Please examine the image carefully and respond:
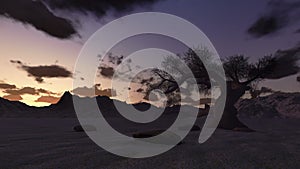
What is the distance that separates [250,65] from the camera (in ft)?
59.5

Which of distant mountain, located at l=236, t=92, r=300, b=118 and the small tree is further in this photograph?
distant mountain, located at l=236, t=92, r=300, b=118

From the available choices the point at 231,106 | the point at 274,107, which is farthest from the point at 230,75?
the point at 274,107

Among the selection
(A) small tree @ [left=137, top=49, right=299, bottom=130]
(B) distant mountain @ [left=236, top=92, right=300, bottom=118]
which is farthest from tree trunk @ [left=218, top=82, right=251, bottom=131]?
(B) distant mountain @ [left=236, top=92, right=300, bottom=118]

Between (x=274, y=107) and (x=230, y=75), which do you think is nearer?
(x=230, y=75)

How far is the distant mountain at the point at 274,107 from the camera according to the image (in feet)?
102

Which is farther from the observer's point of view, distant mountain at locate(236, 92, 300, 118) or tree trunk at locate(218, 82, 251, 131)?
distant mountain at locate(236, 92, 300, 118)

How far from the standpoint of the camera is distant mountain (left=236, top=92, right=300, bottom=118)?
3123 centimetres

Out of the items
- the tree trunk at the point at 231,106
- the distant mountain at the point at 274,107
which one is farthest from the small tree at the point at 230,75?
the distant mountain at the point at 274,107

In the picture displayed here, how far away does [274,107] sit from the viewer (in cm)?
3409

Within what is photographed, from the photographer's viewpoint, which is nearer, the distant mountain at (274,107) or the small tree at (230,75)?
the small tree at (230,75)

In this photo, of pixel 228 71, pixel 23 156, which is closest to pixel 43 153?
pixel 23 156

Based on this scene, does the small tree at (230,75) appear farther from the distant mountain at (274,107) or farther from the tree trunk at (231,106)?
the distant mountain at (274,107)

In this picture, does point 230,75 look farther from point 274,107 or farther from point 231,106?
point 274,107

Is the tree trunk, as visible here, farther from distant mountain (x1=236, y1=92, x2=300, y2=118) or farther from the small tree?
distant mountain (x1=236, y1=92, x2=300, y2=118)
